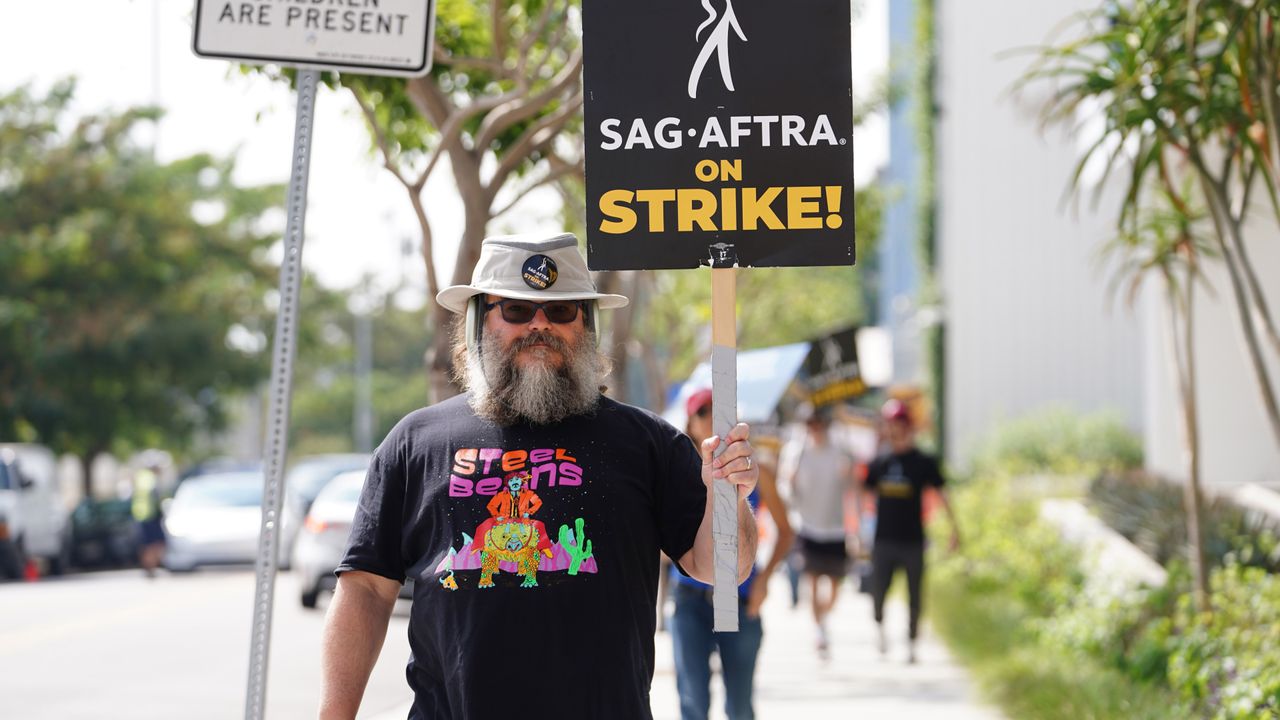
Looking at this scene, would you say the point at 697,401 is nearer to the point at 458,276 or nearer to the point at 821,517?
the point at 458,276

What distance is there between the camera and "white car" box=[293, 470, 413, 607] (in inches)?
711

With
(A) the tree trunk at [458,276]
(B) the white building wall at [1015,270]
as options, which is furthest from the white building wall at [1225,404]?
(B) the white building wall at [1015,270]

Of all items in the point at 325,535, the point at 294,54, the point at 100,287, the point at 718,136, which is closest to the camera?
the point at 718,136

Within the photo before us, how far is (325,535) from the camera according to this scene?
713 inches

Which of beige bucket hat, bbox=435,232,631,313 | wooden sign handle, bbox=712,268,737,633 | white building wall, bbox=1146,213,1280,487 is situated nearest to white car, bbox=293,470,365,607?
white building wall, bbox=1146,213,1280,487

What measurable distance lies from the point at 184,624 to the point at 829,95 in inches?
550

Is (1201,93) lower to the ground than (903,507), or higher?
higher

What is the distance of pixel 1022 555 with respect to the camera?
47.2 feet

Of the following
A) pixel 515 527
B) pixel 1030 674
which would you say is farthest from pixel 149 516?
pixel 515 527

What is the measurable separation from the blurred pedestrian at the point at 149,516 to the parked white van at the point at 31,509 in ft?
5.30

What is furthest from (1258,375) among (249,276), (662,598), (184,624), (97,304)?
(249,276)

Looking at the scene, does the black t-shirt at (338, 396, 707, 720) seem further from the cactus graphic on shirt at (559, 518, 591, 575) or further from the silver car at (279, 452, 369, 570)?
the silver car at (279, 452, 369, 570)

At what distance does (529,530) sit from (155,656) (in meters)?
11.1

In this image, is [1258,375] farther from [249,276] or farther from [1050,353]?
[249,276]
